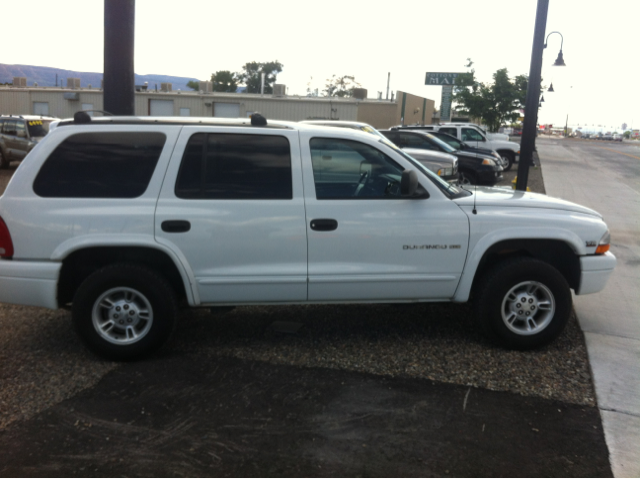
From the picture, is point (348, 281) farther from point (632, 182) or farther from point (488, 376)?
point (632, 182)

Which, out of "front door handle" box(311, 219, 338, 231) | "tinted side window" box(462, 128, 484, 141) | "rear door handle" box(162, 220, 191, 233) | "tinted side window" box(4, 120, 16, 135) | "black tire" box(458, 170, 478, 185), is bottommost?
"black tire" box(458, 170, 478, 185)

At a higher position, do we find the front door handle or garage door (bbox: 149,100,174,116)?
garage door (bbox: 149,100,174,116)

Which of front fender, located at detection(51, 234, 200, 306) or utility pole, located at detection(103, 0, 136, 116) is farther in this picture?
utility pole, located at detection(103, 0, 136, 116)

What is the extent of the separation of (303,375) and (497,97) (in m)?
30.4

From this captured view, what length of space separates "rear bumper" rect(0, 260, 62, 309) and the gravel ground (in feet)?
1.80

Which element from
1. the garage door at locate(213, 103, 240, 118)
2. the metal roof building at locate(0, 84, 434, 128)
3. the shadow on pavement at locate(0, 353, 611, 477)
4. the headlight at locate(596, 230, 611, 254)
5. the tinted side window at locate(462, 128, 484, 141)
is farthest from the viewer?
the garage door at locate(213, 103, 240, 118)

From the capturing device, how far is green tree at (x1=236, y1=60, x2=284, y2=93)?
8781 cm

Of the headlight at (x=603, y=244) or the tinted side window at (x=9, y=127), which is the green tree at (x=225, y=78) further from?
the headlight at (x=603, y=244)

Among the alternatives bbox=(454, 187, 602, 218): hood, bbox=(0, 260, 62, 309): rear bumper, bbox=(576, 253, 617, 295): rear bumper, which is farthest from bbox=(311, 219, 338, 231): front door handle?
bbox=(576, 253, 617, 295): rear bumper

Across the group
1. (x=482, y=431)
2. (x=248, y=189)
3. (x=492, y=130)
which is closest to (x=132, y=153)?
(x=248, y=189)

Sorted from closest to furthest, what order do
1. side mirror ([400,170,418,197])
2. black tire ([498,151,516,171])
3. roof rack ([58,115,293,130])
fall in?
side mirror ([400,170,418,197]), roof rack ([58,115,293,130]), black tire ([498,151,516,171])

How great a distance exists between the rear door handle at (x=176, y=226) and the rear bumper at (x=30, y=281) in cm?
83

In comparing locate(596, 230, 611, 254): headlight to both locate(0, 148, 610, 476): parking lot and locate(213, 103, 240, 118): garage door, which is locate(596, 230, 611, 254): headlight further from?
locate(213, 103, 240, 118): garage door

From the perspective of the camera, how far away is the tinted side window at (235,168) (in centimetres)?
481
